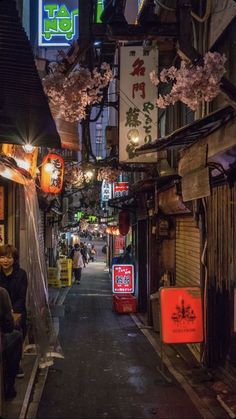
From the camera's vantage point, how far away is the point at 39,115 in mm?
6875

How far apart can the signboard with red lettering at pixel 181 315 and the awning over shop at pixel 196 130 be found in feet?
9.50

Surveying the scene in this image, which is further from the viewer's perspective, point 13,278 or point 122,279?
point 122,279

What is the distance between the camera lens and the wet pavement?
7.92 metres

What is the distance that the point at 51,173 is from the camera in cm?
1464

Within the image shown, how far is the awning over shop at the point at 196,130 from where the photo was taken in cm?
704

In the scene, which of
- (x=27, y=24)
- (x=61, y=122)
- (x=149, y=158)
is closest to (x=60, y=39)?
(x=27, y=24)

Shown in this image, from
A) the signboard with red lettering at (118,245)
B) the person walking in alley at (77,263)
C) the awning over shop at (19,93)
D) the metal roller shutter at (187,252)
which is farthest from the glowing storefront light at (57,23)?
the signboard with red lettering at (118,245)

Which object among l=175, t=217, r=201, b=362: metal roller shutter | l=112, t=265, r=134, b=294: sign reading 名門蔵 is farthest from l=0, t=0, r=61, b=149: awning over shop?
l=112, t=265, r=134, b=294: sign reading 名門蔵

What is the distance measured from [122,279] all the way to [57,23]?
32.8ft

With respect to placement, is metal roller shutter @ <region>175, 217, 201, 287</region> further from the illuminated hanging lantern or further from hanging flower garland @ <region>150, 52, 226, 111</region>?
hanging flower garland @ <region>150, 52, 226, 111</region>

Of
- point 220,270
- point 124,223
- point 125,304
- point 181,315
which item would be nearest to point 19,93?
point 220,270

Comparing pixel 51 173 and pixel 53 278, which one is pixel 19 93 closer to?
pixel 51 173

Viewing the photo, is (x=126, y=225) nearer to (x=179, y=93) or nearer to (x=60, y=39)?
(x=60, y=39)

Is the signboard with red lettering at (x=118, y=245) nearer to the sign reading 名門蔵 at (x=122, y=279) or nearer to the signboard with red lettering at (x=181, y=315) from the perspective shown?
the sign reading 名門蔵 at (x=122, y=279)
